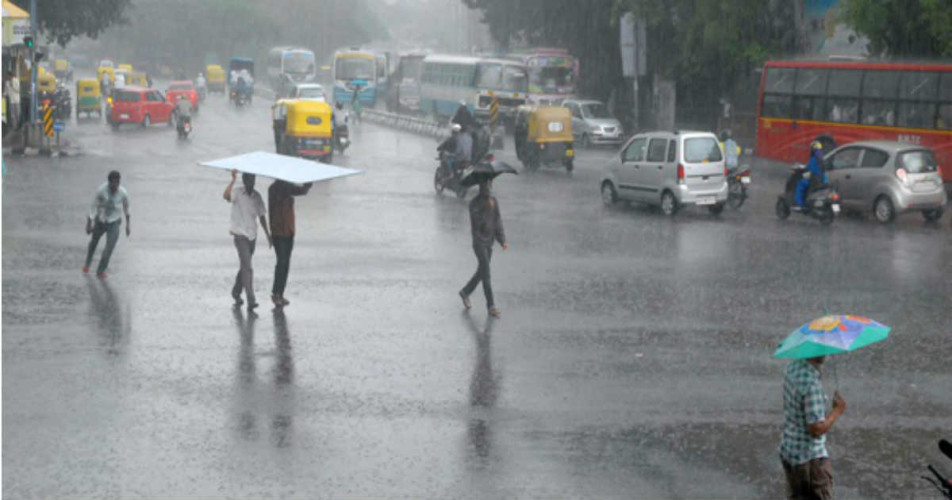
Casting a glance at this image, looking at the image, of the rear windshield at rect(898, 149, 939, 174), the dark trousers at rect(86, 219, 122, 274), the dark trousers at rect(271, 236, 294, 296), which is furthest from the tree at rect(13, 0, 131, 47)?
the dark trousers at rect(271, 236, 294, 296)

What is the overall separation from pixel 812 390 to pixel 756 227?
17.8m

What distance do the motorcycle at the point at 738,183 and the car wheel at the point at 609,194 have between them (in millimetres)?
2428

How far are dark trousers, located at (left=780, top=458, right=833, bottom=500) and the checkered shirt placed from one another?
0.03 meters

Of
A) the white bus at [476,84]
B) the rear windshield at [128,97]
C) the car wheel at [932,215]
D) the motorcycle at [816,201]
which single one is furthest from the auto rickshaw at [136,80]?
the car wheel at [932,215]

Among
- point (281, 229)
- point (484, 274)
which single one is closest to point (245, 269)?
point (281, 229)

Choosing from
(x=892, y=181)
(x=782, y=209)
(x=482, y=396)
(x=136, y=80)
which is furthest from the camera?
(x=136, y=80)

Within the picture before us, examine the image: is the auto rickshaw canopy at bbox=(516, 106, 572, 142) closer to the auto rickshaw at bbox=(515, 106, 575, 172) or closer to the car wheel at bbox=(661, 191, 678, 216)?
the auto rickshaw at bbox=(515, 106, 575, 172)

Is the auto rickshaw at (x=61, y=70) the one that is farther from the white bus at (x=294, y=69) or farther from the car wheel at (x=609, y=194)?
the car wheel at (x=609, y=194)

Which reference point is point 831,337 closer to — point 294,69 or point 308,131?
point 308,131

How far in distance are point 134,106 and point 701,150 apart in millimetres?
31454

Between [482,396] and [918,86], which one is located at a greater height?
[918,86]

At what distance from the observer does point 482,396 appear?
11.5m

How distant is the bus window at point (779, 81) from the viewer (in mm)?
36562

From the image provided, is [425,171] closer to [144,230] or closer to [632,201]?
[632,201]
